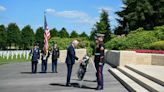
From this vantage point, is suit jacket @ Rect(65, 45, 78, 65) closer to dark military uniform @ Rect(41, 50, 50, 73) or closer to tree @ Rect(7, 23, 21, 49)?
dark military uniform @ Rect(41, 50, 50, 73)

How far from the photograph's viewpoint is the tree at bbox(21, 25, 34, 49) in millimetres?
94312

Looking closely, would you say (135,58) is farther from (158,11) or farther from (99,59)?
(158,11)

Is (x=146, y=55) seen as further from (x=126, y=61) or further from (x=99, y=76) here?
(x=99, y=76)

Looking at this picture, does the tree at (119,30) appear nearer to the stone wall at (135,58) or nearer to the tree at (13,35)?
the tree at (13,35)

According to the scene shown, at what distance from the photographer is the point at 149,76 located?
15.4m

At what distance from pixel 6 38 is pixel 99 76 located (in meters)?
79.5

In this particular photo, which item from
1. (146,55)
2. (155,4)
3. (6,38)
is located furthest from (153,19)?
(146,55)

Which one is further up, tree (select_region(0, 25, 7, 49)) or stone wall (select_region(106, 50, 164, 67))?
tree (select_region(0, 25, 7, 49))

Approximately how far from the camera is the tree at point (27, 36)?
309ft

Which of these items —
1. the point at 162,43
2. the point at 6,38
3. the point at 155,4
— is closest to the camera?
the point at 162,43

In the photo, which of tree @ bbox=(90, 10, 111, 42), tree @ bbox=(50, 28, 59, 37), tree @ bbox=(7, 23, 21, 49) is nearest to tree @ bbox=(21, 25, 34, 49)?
tree @ bbox=(7, 23, 21, 49)

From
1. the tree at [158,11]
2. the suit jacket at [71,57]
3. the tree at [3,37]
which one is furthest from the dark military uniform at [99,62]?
the tree at [3,37]

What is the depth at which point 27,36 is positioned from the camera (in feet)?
310

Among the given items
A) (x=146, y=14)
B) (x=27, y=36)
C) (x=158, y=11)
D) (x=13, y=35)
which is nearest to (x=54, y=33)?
(x=27, y=36)
